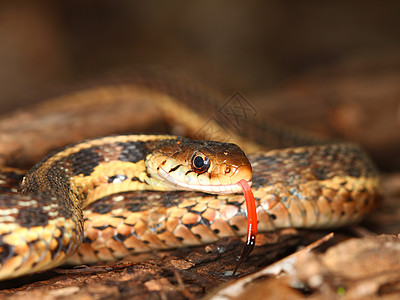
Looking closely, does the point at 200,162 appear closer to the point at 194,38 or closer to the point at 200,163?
the point at 200,163

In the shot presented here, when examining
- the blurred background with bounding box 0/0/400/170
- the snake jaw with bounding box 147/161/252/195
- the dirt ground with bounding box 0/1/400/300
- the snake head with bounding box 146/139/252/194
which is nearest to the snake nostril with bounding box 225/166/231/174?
the snake head with bounding box 146/139/252/194

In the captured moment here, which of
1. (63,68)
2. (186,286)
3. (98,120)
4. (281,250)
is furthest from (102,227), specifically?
(63,68)

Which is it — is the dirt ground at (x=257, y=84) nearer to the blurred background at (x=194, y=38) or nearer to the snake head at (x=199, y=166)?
the blurred background at (x=194, y=38)

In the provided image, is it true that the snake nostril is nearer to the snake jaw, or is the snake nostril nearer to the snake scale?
the snake scale

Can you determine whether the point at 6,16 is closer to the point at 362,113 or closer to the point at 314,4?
the point at 314,4

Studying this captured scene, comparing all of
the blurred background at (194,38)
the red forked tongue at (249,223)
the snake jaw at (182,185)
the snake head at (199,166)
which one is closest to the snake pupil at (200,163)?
Answer: the snake head at (199,166)

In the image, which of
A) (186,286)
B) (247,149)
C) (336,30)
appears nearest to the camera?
(186,286)

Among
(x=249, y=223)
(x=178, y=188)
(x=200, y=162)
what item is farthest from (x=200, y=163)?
(x=249, y=223)
